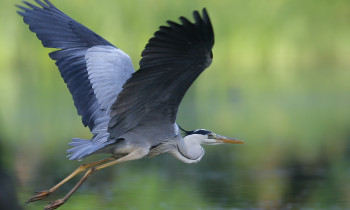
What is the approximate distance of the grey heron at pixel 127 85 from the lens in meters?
4.84

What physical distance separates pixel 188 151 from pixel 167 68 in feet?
4.55

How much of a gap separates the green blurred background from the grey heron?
0.93m

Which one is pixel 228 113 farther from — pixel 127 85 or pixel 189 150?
pixel 127 85

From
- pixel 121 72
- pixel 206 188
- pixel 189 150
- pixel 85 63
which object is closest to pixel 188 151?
pixel 189 150

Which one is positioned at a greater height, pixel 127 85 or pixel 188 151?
pixel 127 85

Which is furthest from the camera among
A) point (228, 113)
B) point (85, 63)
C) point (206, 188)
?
point (228, 113)

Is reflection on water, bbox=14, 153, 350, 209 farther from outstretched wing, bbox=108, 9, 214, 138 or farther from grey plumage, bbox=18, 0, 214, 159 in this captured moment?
outstretched wing, bbox=108, 9, 214, 138

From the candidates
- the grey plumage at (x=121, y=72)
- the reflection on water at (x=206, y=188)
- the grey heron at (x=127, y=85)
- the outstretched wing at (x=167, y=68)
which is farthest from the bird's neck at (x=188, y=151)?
the reflection on water at (x=206, y=188)

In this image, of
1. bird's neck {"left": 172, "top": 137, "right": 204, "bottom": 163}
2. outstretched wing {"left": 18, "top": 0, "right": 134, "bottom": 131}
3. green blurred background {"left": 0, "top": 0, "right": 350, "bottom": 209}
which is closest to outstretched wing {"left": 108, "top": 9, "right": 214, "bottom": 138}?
outstretched wing {"left": 18, "top": 0, "right": 134, "bottom": 131}

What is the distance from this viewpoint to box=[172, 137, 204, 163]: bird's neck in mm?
6115

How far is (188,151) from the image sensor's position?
6164 millimetres

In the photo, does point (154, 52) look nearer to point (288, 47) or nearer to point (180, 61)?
point (180, 61)

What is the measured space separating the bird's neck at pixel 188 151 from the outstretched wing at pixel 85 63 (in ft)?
2.10

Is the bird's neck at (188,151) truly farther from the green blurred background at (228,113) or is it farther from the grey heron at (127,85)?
the green blurred background at (228,113)
